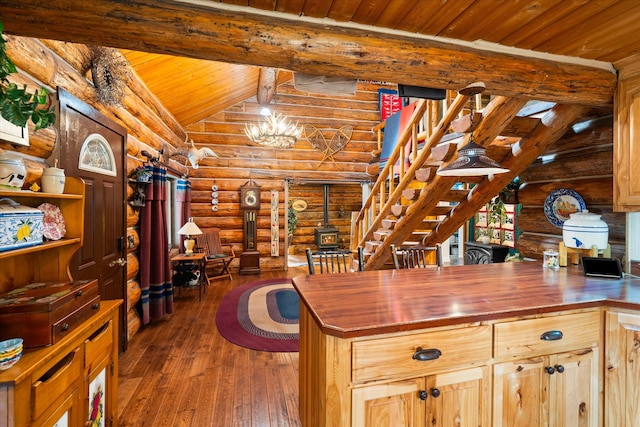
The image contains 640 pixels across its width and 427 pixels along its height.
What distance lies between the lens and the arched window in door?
8.04 ft

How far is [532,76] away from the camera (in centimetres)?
228

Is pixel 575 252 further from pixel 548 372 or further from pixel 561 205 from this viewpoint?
pixel 548 372

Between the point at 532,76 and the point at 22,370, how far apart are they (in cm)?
339

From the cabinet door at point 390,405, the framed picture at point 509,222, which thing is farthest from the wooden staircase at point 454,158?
the framed picture at point 509,222

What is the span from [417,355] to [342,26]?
1.99 m

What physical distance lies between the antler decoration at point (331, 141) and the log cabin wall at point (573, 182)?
4.76 meters

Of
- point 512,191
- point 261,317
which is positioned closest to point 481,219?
point 512,191

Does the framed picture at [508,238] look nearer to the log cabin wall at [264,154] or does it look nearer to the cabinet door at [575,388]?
the log cabin wall at [264,154]

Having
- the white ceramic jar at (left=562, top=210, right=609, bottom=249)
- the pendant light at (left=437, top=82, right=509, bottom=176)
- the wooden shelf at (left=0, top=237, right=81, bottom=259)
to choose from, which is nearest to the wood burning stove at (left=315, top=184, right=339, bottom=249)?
the white ceramic jar at (left=562, top=210, right=609, bottom=249)

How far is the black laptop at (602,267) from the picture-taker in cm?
222

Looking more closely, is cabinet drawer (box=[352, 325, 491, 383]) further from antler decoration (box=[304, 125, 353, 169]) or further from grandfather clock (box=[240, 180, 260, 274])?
antler decoration (box=[304, 125, 353, 169])

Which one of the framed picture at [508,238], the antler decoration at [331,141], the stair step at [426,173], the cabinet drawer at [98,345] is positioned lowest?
the cabinet drawer at [98,345]

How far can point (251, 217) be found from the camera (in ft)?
23.0

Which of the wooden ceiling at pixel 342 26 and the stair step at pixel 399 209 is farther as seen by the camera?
the stair step at pixel 399 209
